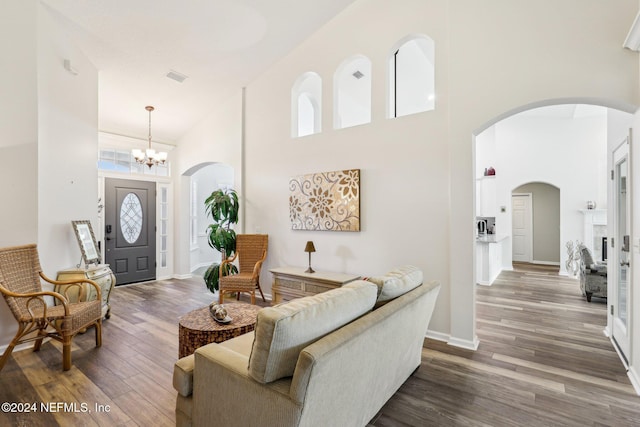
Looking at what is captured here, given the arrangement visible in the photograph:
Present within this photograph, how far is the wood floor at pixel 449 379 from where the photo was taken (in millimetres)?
2133

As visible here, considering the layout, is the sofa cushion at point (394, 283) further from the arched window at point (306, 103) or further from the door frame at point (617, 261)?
the arched window at point (306, 103)

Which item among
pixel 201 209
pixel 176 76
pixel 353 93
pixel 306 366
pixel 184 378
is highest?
pixel 353 93

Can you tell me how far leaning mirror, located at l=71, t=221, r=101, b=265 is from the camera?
156 inches

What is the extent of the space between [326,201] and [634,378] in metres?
3.48

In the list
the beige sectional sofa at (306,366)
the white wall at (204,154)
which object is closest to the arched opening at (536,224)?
the white wall at (204,154)

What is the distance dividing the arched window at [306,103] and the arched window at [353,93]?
427mm

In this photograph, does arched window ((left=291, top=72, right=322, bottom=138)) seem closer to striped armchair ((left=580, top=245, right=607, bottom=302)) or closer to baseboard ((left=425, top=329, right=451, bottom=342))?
baseboard ((left=425, top=329, right=451, bottom=342))

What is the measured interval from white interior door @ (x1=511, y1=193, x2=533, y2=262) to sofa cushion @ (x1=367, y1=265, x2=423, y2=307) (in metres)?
8.26

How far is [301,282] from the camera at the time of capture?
4.33m

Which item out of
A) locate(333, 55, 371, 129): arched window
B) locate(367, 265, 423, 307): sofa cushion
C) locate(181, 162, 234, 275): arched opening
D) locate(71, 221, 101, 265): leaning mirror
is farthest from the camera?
locate(181, 162, 234, 275): arched opening

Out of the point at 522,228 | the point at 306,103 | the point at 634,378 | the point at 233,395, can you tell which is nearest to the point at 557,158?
the point at 522,228

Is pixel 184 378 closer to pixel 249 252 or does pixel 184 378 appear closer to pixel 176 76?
pixel 249 252

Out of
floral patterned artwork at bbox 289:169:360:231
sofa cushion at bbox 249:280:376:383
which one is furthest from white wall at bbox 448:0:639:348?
sofa cushion at bbox 249:280:376:383

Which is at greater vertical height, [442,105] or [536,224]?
[442,105]
